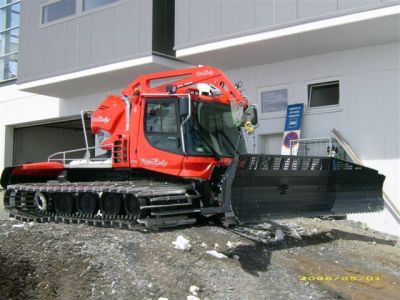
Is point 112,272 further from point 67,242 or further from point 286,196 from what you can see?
point 286,196

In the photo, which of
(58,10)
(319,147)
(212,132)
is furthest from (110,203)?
(58,10)

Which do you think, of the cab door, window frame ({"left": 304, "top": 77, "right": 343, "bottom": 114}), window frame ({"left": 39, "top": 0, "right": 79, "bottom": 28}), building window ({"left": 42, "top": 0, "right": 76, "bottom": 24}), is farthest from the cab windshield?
building window ({"left": 42, "top": 0, "right": 76, "bottom": 24})

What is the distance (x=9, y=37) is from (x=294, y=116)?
14.4 m

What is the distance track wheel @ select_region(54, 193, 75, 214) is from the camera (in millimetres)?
10719

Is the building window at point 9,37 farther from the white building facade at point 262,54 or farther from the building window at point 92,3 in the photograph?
the building window at point 92,3

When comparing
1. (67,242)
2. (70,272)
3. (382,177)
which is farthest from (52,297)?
(382,177)

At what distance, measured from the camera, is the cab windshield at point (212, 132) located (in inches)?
369

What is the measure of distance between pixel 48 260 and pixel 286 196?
406 centimetres

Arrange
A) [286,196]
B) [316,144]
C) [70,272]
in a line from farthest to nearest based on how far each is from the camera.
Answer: [316,144] < [286,196] < [70,272]

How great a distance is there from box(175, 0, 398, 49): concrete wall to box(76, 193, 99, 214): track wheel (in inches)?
218

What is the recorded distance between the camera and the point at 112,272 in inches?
263

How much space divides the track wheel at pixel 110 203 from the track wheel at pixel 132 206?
16cm

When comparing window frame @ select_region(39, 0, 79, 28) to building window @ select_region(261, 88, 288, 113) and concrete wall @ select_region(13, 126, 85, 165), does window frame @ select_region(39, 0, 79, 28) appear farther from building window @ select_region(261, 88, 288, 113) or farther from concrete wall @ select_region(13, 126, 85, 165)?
building window @ select_region(261, 88, 288, 113)

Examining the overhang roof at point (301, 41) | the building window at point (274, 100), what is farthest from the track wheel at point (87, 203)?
the building window at point (274, 100)
